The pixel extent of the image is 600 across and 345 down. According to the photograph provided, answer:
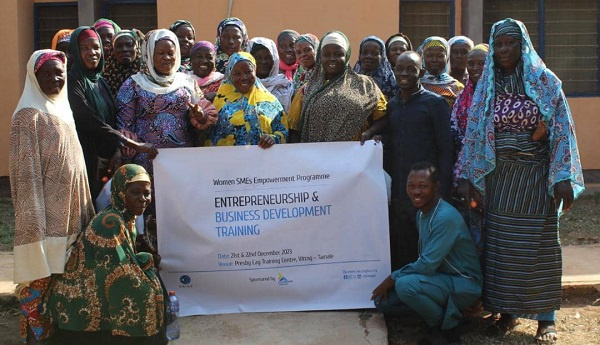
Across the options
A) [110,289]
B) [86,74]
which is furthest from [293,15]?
[110,289]

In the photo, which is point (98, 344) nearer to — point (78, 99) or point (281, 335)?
point (281, 335)

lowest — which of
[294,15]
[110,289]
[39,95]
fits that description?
[110,289]

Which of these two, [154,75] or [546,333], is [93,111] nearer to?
[154,75]

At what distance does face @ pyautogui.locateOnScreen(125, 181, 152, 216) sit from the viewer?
4.23 m

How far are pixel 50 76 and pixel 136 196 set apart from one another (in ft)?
2.83

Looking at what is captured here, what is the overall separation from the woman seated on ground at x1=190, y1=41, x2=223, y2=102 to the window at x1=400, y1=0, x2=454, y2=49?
4.68 meters

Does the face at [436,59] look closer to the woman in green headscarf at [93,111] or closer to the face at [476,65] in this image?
the face at [476,65]

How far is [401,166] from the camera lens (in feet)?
15.8

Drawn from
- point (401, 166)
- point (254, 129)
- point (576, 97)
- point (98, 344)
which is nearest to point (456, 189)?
point (401, 166)

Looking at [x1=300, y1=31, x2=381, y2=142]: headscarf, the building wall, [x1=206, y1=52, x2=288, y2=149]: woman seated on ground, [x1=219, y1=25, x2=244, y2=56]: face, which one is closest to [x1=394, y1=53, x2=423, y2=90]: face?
[x1=300, y1=31, x2=381, y2=142]: headscarf

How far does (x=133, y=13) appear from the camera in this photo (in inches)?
378

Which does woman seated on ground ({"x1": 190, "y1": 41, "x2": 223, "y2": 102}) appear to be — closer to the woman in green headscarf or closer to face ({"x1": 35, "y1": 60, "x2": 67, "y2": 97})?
the woman in green headscarf

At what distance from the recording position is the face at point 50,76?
4.17 metres

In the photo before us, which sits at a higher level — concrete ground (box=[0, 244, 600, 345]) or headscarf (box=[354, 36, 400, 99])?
headscarf (box=[354, 36, 400, 99])
